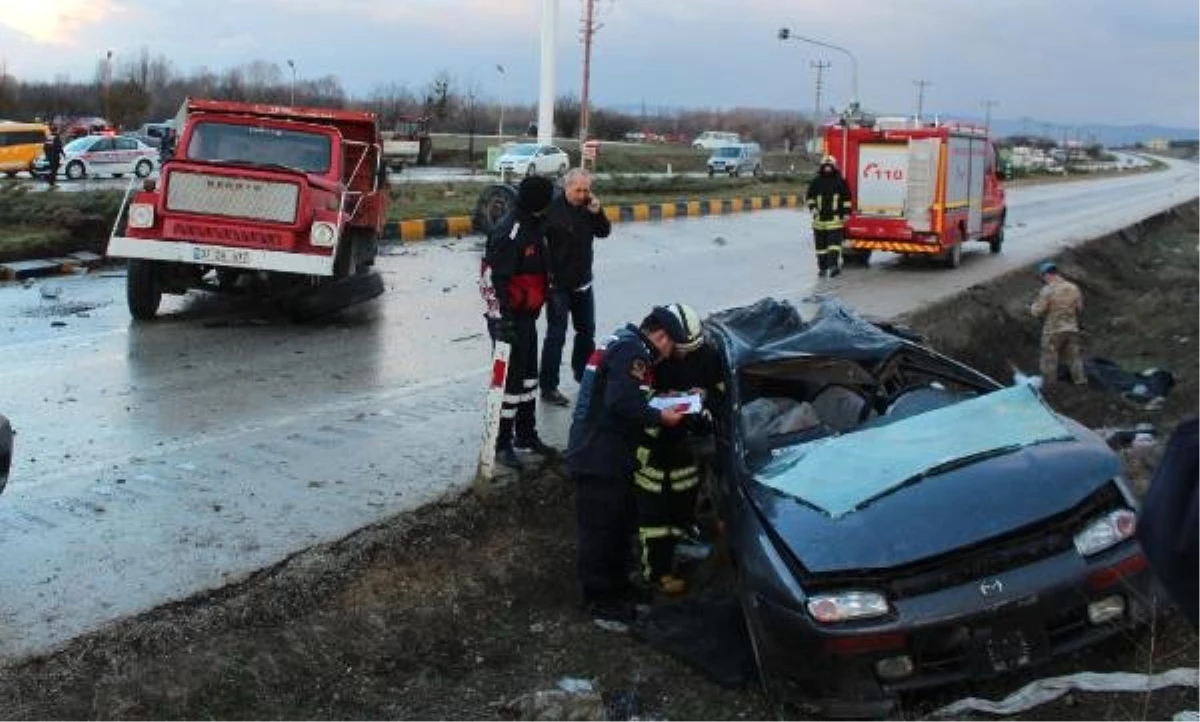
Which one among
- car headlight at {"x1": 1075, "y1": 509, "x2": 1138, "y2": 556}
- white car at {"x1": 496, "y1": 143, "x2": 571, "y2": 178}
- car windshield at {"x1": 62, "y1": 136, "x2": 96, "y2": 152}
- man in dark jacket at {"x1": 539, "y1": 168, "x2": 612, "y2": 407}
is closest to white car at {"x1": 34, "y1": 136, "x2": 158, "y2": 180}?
car windshield at {"x1": 62, "y1": 136, "x2": 96, "y2": 152}

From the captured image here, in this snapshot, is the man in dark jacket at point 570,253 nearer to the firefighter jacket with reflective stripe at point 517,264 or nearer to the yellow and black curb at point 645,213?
the firefighter jacket with reflective stripe at point 517,264

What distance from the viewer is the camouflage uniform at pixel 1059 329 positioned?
11375 millimetres

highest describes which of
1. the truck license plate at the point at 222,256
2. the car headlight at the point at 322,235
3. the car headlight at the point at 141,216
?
the car headlight at the point at 141,216

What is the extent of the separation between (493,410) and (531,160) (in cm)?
3782

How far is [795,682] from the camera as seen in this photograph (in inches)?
173

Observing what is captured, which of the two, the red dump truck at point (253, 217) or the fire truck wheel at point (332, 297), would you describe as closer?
the red dump truck at point (253, 217)

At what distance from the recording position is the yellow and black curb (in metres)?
20.9

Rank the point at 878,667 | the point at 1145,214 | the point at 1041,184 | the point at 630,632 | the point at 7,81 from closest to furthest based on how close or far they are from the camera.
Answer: the point at 878,667 → the point at 630,632 → the point at 1145,214 → the point at 1041,184 → the point at 7,81

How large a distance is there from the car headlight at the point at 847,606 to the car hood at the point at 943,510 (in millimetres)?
96

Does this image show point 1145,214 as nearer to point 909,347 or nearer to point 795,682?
point 909,347

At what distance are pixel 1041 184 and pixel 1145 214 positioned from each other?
27.9 meters

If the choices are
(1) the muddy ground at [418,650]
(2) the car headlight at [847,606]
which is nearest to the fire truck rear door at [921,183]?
(1) the muddy ground at [418,650]

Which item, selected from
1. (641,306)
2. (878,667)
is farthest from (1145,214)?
(878,667)

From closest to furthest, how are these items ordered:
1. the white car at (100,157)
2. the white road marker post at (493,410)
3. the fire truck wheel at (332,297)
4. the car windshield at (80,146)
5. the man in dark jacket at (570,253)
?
1. the white road marker post at (493,410)
2. the man in dark jacket at (570,253)
3. the fire truck wheel at (332,297)
4. the white car at (100,157)
5. the car windshield at (80,146)
